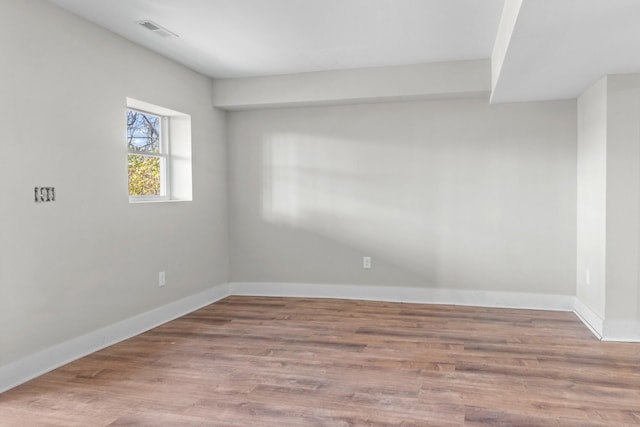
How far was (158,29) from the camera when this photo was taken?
3568 mm

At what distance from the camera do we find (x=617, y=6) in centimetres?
229

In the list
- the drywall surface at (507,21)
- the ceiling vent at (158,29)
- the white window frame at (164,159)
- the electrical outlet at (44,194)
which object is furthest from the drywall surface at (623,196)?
the electrical outlet at (44,194)

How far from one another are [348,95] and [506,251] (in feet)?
7.34

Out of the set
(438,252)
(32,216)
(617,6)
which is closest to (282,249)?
(438,252)

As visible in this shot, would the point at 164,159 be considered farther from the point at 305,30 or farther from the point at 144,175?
the point at 305,30

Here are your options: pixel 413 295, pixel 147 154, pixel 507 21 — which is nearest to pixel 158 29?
pixel 147 154

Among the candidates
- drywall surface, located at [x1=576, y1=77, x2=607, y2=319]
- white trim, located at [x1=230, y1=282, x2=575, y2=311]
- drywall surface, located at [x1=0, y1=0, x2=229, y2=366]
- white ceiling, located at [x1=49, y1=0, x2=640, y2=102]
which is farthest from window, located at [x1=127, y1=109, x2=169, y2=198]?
drywall surface, located at [x1=576, y1=77, x2=607, y2=319]

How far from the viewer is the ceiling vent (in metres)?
3.44

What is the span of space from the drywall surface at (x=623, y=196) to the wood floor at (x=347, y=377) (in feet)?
1.25

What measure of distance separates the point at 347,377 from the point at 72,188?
2.24 metres

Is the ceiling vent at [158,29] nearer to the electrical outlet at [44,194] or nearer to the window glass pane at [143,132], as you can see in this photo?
the window glass pane at [143,132]

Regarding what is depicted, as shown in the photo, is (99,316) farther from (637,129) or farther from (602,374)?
(637,129)

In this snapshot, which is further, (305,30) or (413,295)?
(413,295)

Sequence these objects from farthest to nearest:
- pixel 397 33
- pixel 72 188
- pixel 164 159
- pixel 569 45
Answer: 1. pixel 164 159
2. pixel 397 33
3. pixel 72 188
4. pixel 569 45
